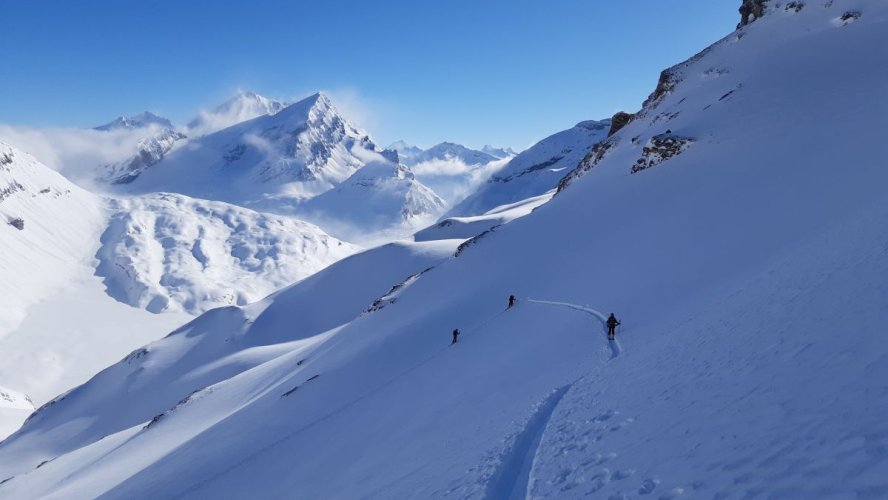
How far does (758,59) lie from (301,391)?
6261 cm

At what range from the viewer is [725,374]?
11219 mm

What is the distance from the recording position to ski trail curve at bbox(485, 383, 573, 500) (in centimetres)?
1144

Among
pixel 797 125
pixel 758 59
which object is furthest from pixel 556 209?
pixel 758 59

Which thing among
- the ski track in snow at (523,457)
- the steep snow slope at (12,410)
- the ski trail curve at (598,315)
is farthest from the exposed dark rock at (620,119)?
the steep snow slope at (12,410)

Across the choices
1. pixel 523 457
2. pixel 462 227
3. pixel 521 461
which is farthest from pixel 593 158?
pixel 521 461

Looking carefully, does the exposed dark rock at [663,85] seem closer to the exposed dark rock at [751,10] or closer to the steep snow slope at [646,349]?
the steep snow slope at [646,349]

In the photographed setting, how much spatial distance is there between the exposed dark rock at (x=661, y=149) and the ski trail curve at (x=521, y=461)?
143 feet

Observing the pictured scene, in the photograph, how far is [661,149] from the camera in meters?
53.4

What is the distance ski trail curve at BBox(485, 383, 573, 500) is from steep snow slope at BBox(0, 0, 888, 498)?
83mm

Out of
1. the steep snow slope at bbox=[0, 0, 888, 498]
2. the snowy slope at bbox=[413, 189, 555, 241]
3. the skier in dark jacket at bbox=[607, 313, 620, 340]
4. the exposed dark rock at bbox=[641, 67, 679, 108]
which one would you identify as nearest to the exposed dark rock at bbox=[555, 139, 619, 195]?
the steep snow slope at bbox=[0, 0, 888, 498]

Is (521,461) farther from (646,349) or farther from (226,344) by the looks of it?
(226,344)

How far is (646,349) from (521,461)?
26.3 feet

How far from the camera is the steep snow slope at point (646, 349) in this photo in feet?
27.8

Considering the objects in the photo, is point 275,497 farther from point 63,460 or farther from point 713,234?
point 63,460
